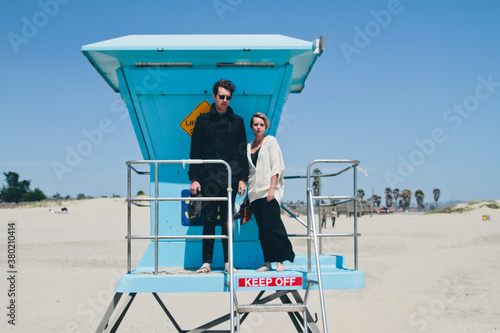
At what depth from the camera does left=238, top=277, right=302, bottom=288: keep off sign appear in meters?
4.91

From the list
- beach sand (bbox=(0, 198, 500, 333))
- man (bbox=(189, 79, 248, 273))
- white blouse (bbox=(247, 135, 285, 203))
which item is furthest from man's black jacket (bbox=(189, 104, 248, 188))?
beach sand (bbox=(0, 198, 500, 333))

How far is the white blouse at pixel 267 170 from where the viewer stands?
526 centimetres

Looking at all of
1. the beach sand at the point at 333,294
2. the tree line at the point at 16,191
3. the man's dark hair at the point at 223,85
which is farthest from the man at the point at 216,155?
the tree line at the point at 16,191

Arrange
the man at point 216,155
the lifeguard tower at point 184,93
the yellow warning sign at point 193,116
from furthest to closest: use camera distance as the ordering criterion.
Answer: the yellow warning sign at point 193,116
the lifeguard tower at point 184,93
the man at point 216,155

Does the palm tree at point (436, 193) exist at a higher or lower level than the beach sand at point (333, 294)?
higher

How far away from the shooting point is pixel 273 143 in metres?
5.34

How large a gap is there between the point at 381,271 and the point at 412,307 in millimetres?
4593

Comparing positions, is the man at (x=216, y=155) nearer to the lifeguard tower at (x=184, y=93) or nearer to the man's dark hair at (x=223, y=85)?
the man's dark hair at (x=223, y=85)

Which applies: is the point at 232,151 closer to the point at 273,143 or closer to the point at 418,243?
the point at 273,143

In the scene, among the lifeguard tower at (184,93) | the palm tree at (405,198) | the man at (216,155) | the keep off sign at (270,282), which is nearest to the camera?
the keep off sign at (270,282)

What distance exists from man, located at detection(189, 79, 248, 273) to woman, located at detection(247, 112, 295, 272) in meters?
0.21

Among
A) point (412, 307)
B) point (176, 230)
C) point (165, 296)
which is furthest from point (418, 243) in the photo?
point (176, 230)

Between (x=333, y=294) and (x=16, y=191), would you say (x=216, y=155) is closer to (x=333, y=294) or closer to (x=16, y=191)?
(x=333, y=294)

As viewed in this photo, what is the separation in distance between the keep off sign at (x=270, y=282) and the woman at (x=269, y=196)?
280mm
